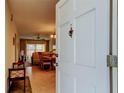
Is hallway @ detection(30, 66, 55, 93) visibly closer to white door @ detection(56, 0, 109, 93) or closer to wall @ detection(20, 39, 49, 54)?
white door @ detection(56, 0, 109, 93)

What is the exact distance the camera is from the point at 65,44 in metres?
2.26

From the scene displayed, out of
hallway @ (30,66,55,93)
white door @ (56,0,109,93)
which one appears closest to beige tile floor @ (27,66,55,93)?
hallway @ (30,66,55,93)

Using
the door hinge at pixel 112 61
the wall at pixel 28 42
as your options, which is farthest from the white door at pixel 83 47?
the wall at pixel 28 42

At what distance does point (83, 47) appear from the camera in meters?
1.70

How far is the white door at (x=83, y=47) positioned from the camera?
1.34 metres

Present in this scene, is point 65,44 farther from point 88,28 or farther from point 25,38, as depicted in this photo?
point 25,38

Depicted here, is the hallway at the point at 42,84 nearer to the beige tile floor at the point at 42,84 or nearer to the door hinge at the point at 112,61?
the beige tile floor at the point at 42,84

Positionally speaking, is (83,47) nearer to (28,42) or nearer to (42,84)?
(42,84)

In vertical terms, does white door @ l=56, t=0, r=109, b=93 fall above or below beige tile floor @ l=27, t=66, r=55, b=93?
above

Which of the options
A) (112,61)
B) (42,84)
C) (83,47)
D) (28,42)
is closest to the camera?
(112,61)

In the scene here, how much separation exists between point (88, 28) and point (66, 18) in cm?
69

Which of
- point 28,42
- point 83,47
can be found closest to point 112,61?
point 83,47

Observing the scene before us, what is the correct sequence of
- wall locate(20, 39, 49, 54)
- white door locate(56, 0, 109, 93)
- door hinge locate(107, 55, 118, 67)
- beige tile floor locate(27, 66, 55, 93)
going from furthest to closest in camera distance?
1. wall locate(20, 39, 49, 54)
2. beige tile floor locate(27, 66, 55, 93)
3. white door locate(56, 0, 109, 93)
4. door hinge locate(107, 55, 118, 67)

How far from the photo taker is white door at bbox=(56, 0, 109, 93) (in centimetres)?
134
